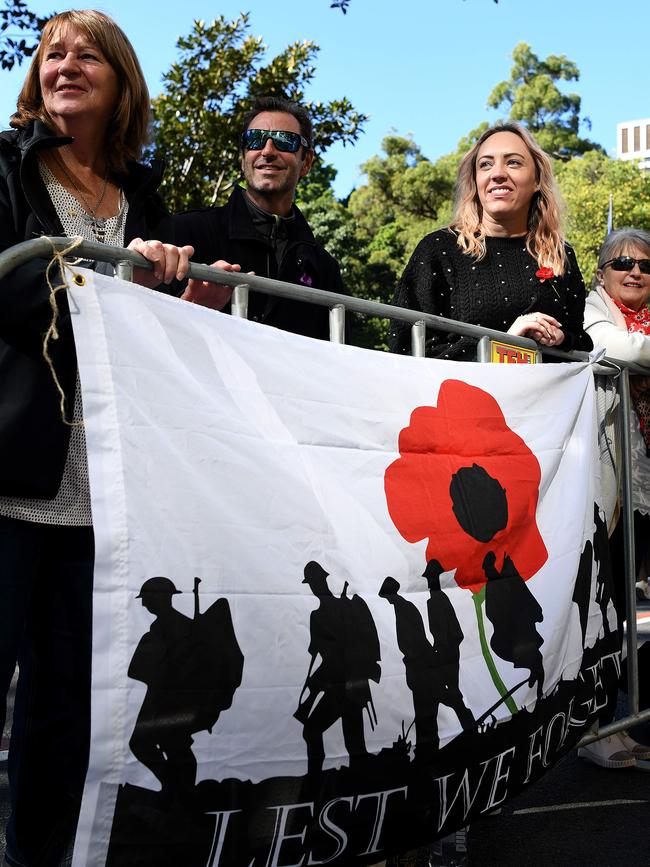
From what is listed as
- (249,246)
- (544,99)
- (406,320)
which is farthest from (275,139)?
(544,99)

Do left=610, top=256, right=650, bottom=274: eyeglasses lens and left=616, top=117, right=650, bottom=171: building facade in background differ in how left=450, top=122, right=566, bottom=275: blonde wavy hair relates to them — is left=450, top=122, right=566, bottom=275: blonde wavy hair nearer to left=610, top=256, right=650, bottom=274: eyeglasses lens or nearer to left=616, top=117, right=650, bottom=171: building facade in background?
left=610, top=256, right=650, bottom=274: eyeglasses lens

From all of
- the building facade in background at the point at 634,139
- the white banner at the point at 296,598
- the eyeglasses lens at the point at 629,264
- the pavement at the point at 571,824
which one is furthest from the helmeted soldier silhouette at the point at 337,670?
the building facade in background at the point at 634,139

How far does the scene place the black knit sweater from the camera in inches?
146

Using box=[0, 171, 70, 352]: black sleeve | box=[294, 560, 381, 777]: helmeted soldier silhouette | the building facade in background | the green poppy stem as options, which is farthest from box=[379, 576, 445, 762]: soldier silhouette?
the building facade in background

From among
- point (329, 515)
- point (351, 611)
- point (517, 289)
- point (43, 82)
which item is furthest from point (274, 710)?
point (517, 289)

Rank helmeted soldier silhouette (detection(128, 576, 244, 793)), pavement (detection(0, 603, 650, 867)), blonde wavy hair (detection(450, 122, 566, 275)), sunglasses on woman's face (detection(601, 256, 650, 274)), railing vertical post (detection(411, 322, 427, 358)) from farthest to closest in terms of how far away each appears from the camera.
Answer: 1. sunglasses on woman's face (detection(601, 256, 650, 274))
2. blonde wavy hair (detection(450, 122, 566, 275))
3. pavement (detection(0, 603, 650, 867))
4. railing vertical post (detection(411, 322, 427, 358))
5. helmeted soldier silhouette (detection(128, 576, 244, 793))

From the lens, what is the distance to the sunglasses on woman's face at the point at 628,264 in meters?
4.81

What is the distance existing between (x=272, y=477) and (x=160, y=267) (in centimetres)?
53

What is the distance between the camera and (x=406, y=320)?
2986 millimetres

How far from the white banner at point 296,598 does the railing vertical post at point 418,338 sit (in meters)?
0.16

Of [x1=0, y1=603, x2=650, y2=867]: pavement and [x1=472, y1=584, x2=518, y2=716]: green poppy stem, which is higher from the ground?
[x1=472, y1=584, x2=518, y2=716]: green poppy stem

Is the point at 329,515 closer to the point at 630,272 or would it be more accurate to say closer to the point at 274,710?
the point at 274,710

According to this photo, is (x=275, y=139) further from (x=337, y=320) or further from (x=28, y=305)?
(x=28, y=305)

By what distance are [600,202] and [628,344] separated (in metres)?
29.6
